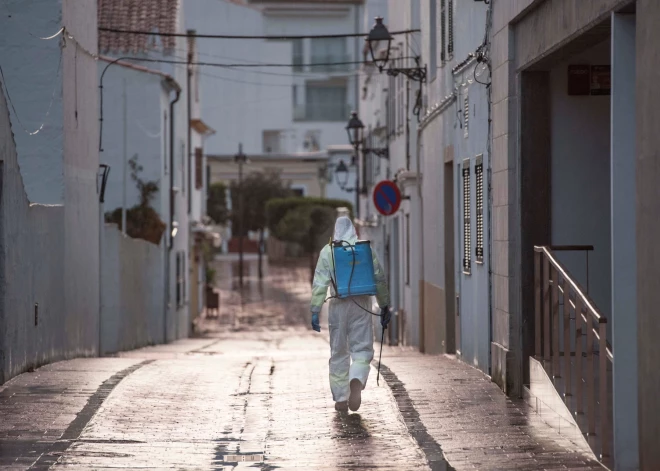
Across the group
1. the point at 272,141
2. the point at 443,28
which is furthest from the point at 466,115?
the point at 272,141

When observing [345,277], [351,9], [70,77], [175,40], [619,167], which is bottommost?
[345,277]

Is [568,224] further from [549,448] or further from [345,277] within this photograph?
[549,448]

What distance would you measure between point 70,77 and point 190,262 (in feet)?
70.5

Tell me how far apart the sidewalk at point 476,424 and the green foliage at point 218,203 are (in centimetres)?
5364

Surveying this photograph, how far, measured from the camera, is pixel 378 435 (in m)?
9.76

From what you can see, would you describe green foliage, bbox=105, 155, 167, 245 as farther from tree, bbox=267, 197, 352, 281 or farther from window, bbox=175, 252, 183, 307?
tree, bbox=267, 197, 352, 281

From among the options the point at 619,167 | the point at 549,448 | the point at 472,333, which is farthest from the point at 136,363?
the point at 619,167

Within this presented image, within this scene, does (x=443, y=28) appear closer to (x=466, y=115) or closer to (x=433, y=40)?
(x=433, y=40)

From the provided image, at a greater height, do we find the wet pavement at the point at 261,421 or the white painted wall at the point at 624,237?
the white painted wall at the point at 624,237

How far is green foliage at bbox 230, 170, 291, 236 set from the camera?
222ft

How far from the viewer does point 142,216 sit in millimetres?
30297

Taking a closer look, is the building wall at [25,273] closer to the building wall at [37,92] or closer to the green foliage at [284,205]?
the building wall at [37,92]

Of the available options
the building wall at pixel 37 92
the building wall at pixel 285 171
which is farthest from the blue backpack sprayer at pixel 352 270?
the building wall at pixel 285 171

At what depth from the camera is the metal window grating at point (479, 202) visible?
46.1ft
